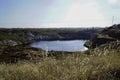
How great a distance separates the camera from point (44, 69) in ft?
15.2

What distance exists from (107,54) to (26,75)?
1777 mm

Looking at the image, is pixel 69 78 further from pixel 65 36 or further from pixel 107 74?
pixel 65 36

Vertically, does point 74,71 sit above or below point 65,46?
above

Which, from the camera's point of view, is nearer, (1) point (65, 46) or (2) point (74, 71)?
(2) point (74, 71)

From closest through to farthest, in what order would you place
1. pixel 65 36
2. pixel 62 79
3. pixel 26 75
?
1. pixel 62 79
2. pixel 26 75
3. pixel 65 36

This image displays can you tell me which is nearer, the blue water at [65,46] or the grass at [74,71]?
the grass at [74,71]

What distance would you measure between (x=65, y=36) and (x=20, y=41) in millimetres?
55956

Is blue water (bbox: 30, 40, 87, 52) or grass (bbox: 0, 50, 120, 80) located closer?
grass (bbox: 0, 50, 120, 80)

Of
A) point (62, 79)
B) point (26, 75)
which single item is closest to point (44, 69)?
point (26, 75)

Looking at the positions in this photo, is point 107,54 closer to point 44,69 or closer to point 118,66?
point 118,66

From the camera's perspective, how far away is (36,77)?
4.27 meters

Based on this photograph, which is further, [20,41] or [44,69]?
[20,41]

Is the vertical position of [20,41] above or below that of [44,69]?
below

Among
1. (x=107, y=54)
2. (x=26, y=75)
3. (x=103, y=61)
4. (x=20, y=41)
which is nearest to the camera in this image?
(x=26, y=75)
